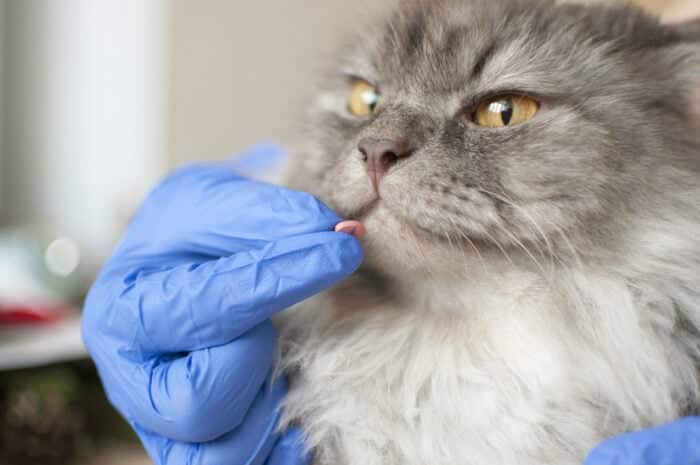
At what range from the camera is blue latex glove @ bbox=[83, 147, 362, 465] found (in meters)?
1.04

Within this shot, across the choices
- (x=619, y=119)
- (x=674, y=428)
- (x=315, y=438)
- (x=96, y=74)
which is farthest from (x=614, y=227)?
(x=96, y=74)

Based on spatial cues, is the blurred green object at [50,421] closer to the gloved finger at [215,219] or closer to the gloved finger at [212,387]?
the gloved finger at [215,219]

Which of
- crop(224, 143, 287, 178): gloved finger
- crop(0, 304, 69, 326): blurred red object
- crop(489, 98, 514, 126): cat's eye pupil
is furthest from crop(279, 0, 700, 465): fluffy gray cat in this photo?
crop(0, 304, 69, 326): blurred red object

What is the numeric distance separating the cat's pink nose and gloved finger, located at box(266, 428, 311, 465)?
40 cm

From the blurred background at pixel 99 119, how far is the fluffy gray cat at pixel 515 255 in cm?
97

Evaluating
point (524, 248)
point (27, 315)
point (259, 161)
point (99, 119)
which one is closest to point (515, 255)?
point (524, 248)

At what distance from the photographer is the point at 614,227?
102cm

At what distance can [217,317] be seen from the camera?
41.9 inches

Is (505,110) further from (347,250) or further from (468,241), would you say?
(347,250)

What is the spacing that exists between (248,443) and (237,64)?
181 cm

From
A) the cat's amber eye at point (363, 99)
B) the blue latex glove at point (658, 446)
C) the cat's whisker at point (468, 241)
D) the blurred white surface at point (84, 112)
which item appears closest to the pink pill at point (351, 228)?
Answer: the cat's whisker at point (468, 241)

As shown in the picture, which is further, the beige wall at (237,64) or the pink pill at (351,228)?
the beige wall at (237,64)

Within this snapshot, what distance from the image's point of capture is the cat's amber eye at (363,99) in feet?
4.01

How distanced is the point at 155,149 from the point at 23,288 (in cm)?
68
